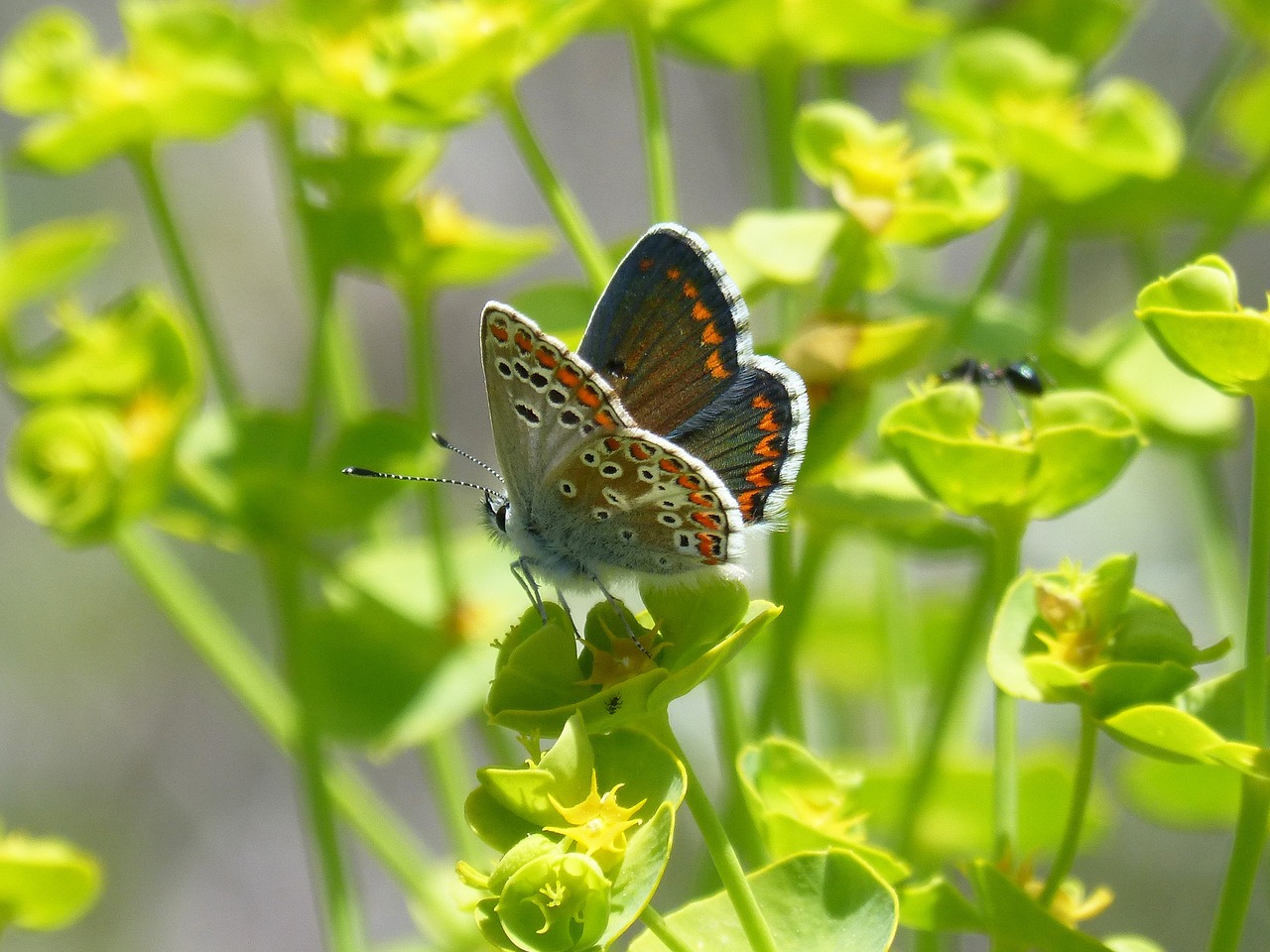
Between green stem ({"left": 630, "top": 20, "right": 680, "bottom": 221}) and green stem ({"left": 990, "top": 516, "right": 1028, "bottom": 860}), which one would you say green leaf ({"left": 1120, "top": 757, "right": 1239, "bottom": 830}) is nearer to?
green stem ({"left": 990, "top": 516, "right": 1028, "bottom": 860})

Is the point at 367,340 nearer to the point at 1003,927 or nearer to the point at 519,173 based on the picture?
the point at 519,173

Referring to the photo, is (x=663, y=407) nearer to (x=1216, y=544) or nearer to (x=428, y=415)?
(x=428, y=415)

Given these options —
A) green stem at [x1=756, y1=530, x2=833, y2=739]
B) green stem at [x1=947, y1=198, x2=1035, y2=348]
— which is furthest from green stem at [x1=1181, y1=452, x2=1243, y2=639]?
green stem at [x1=756, y1=530, x2=833, y2=739]

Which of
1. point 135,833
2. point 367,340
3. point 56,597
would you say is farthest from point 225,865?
point 367,340

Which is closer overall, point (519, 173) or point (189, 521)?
point (189, 521)

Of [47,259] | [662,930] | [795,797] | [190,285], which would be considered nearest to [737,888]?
[662,930]

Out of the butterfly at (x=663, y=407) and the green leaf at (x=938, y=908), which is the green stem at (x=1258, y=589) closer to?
the green leaf at (x=938, y=908)
